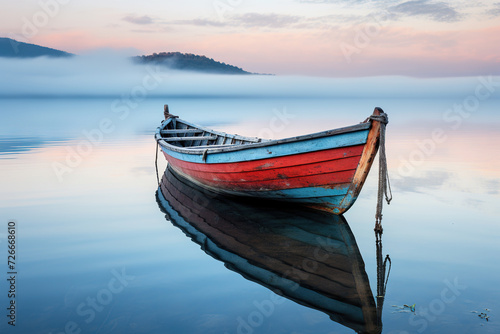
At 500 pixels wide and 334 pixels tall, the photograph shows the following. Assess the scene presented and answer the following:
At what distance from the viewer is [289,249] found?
23.6 feet

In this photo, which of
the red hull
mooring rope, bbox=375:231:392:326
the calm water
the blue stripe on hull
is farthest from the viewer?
the red hull

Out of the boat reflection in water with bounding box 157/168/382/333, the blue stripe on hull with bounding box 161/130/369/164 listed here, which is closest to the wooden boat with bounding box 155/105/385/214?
the blue stripe on hull with bounding box 161/130/369/164

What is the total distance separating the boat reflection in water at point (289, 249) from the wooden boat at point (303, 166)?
47 cm

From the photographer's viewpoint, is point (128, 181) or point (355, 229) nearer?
point (355, 229)

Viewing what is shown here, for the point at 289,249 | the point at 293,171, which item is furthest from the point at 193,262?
the point at 293,171

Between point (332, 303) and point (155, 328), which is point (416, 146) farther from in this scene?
point (155, 328)

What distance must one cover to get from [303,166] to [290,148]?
43 cm

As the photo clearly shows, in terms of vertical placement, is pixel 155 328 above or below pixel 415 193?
below

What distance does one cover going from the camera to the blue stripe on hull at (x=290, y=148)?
24.6 ft

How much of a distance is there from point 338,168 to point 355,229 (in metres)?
1.34

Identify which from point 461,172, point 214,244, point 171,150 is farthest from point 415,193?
point 171,150

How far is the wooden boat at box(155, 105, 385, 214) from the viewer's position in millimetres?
7539

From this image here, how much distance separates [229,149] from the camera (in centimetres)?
920

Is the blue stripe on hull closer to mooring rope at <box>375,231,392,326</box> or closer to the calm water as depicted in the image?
the calm water
